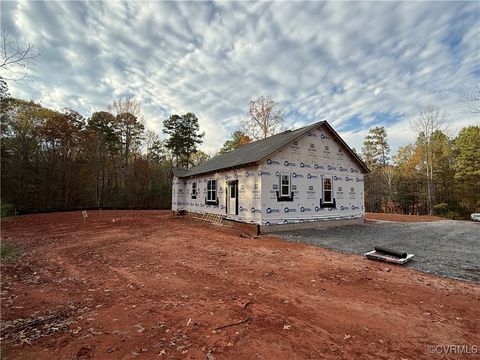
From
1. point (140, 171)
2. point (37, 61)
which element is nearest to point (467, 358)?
point (37, 61)

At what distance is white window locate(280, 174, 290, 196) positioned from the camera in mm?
12516

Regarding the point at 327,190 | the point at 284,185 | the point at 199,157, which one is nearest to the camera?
the point at 284,185

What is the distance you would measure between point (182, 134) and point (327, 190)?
24635mm

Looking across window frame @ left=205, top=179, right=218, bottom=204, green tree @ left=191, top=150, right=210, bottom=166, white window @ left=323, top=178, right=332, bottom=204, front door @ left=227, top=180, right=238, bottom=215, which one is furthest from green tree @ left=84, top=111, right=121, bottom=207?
white window @ left=323, top=178, right=332, bottom=204

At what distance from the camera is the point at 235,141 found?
37.7 metres

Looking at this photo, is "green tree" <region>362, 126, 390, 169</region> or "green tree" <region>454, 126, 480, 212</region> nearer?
"green tree" <region>454, 126, 480, 212</region>

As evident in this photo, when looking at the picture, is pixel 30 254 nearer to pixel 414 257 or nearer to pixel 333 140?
pixel 414 257

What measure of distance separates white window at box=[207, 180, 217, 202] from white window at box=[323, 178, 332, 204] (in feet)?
23.3

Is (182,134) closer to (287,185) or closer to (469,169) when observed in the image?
(287,185)

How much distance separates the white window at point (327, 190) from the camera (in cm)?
1424

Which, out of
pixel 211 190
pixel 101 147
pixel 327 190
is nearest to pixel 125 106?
pixel 101 147

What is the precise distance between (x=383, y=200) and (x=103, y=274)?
36298 millimetres

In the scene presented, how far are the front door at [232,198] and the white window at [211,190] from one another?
204 cm

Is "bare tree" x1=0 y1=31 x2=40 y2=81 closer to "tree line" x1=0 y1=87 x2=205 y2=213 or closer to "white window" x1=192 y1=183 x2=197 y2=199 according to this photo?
"white window" x1=192 y1=183 x2=197 y2=199
